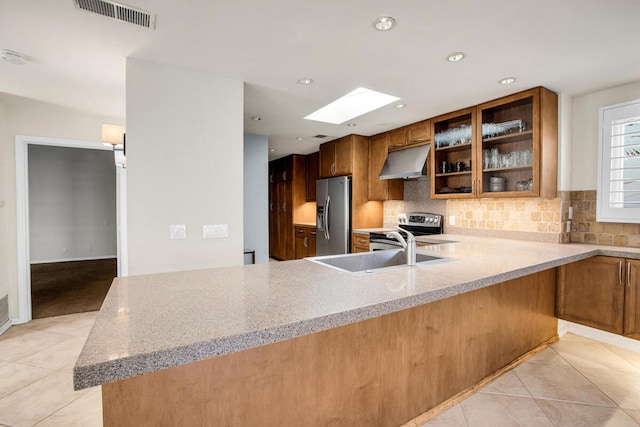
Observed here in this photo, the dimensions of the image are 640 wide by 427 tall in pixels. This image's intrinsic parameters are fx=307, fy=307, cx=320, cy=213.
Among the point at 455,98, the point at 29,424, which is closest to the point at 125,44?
the point at 29,424

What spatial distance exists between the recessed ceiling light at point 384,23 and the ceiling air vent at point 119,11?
1.26m

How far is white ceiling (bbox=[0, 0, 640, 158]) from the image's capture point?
1.67 m

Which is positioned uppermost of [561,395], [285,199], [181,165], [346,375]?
[181,165]

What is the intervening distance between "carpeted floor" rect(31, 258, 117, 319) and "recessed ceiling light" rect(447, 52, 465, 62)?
4.59 meters

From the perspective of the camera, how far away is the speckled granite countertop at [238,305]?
785mm

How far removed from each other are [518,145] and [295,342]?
3.02 meters

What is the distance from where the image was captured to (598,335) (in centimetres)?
290

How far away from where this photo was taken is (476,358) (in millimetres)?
2109

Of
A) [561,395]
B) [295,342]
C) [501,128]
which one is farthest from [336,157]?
[295,342]

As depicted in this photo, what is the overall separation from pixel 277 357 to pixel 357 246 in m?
3.32

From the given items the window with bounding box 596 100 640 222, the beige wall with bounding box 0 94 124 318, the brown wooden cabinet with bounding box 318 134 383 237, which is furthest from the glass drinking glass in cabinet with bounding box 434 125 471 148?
the beige wall with bounding box 0 94 124 318

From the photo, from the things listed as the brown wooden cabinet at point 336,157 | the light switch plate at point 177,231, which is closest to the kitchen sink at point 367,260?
the light switch plate at point 177,231

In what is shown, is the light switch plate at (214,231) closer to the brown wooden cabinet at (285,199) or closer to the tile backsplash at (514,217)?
the tile backsplash at (514,217)

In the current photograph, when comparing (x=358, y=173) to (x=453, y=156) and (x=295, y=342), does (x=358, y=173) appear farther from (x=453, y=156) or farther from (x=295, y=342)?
(x=295, y=342)
